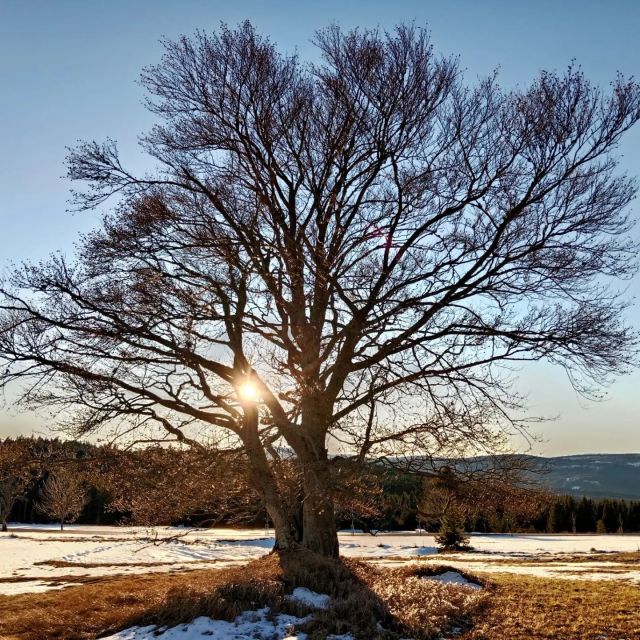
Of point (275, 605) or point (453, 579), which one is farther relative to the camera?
point (453, 579)

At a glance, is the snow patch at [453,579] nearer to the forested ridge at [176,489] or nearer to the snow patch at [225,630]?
the forested ridge at [176,489]

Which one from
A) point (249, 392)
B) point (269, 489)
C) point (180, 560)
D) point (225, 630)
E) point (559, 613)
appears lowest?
point (180, 560)

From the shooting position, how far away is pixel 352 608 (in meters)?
7.70

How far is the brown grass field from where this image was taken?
7324mm

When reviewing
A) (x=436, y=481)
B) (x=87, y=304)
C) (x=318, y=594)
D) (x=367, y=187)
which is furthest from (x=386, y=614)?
(x=367, y=187)

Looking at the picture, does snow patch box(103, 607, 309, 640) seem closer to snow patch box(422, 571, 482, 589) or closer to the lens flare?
the lens flare

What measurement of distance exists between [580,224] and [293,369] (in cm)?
545

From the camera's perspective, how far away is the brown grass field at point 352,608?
24.0 feet

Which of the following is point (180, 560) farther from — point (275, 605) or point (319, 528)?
point (275, 605)

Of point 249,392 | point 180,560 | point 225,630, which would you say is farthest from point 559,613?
point 180,560

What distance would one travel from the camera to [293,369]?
9828 mm

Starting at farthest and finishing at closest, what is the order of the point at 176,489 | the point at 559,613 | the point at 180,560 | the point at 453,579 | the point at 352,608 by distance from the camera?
1. the point at 180,560
2. the point at 453,579
3. the point at 176,489
4. the point at 559,613
5. the point at 352,608

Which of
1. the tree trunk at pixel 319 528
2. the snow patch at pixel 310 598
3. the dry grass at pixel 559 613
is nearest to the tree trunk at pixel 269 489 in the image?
the tree trunk at pixel 319 528

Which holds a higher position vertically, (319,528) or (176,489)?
(176,489)
